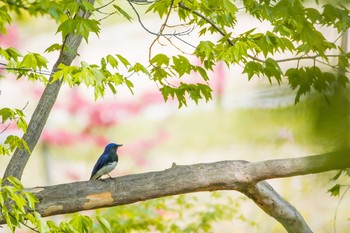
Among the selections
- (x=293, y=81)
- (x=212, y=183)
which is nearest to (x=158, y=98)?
(x=212, y=183)

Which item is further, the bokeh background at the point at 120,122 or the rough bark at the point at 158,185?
the bokeh background at the point at 120,122

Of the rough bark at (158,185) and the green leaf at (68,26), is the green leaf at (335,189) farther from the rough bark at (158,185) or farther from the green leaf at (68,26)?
the rough bark at (158,185)

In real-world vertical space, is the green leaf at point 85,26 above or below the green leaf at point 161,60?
above

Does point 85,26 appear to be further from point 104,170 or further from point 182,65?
point 104,170

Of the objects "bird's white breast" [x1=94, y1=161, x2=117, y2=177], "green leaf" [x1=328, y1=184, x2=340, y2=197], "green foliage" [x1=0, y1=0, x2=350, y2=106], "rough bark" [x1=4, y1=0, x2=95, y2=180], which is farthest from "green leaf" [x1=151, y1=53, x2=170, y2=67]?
"green leaf" [x1=328, y1=184, x2=340, y2=197]

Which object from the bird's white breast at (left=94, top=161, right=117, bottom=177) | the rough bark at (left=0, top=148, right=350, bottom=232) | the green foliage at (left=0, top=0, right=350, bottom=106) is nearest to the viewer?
the green foliage at (left=0, top=0, right=350, bottom=106)

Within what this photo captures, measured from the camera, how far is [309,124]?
252mm

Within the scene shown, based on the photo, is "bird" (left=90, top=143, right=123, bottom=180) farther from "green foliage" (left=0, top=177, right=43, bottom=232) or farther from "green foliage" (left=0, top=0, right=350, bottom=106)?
"green foliage" (left=0, top=177, right=43, bottom=232)

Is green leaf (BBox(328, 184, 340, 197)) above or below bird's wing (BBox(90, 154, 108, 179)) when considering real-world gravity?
above

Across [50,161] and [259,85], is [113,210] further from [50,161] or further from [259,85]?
[259,85]

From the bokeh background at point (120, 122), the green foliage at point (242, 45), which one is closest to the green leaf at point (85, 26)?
the green foliage at point (242, 45)

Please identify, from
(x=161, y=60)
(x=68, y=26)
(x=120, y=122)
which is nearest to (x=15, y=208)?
(x=68, y=26)

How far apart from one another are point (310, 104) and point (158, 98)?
14.1ft

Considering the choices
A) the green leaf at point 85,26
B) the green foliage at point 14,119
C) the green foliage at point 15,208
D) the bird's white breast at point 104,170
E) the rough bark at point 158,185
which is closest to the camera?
the green foliage at point 15,208
